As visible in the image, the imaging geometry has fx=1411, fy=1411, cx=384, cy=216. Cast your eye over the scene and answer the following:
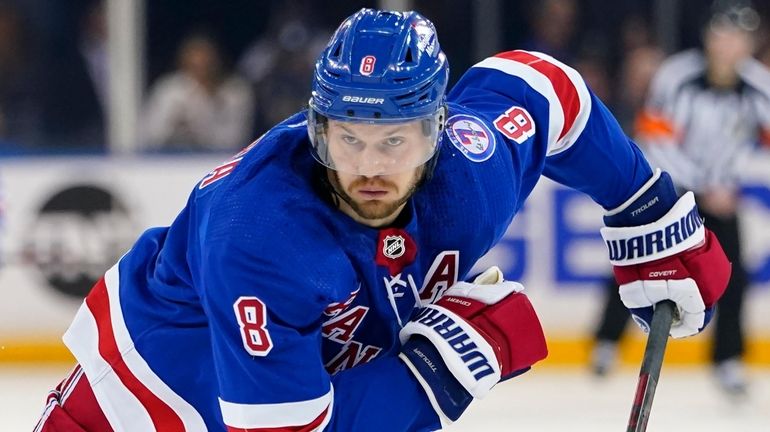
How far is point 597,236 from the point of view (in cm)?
498

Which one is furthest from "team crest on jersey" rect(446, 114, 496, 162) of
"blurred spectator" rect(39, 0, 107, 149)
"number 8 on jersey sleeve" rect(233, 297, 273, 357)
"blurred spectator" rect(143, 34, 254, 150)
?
"blurred spectator" rect(39, 0, 107, 149)

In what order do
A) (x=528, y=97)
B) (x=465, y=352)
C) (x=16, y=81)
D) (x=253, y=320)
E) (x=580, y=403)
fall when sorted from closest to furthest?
(x=253, y=320) < (x=465, y=352) < (x=528, y=97) < (x=580, y=403) < (x=16, y=81)

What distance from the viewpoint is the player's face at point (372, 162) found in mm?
1852

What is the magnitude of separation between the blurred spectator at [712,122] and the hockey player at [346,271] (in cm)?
253

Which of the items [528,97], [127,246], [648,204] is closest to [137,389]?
[528,97]

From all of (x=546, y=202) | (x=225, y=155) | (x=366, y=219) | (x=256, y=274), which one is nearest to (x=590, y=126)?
(x=366, y=219)

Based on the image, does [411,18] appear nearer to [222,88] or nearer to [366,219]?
[366,219]

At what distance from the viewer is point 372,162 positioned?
1.85 metres

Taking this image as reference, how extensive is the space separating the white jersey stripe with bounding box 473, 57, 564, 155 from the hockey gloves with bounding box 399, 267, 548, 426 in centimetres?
33

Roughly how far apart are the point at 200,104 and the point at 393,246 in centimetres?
351

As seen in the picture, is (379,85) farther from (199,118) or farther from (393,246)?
(199,118)

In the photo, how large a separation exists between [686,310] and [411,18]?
0.80m

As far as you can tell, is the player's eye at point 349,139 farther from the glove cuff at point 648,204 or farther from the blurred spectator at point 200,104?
the blurred spectator at point 200,104

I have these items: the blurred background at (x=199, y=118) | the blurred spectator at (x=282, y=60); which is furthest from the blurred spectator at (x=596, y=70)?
the blurred spectator at (x=282, y=60)
